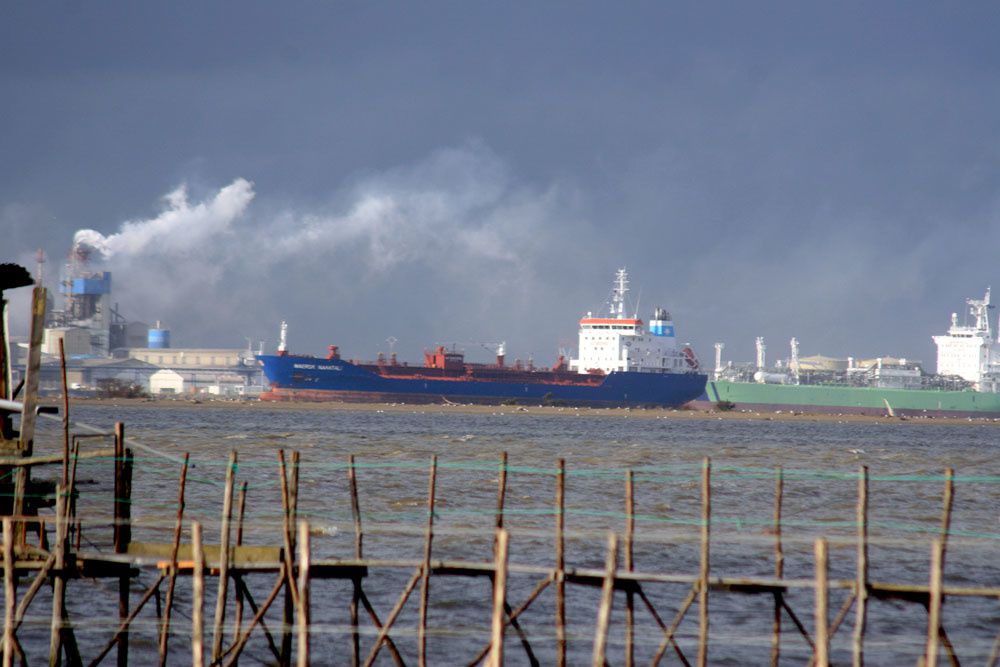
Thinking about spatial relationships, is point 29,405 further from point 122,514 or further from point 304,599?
point 304,599

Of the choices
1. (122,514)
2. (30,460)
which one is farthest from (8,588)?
(122,514)

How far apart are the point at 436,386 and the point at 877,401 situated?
39602mm

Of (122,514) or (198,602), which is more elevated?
(122,514)

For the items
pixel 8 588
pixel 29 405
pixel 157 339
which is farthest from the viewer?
pixel 157 339

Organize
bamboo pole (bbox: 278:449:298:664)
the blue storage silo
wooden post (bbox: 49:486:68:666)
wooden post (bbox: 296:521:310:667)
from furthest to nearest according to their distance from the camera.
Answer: the blue storage silo, bamboo pole (bbox: 278:449:298:664), wooden post (bbox: 49:486:68:666), wooden post (bbox: 296:521:310:667)

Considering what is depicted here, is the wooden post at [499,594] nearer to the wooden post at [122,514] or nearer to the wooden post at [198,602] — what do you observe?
the wooden post at [198,602]

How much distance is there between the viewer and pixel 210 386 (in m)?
142

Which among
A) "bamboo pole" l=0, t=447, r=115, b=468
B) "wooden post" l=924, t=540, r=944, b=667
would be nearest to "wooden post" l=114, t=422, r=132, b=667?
Result: "bamboo pole" l=0, t=447, r=115, b=468

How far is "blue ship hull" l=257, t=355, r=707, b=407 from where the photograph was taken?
9206cm

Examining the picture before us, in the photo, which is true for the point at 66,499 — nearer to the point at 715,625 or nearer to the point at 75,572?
the point at 75,572

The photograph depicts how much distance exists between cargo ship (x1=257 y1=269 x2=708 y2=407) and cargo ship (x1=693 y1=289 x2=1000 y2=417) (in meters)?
10.3

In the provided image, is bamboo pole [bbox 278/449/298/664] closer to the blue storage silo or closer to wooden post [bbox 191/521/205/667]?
wooden post [bbox 191/521/205/667]

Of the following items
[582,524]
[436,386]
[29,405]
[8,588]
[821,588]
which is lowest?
[582,524]

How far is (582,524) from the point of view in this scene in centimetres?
Answer: 2347
